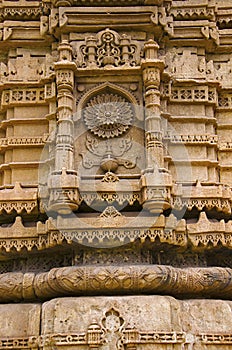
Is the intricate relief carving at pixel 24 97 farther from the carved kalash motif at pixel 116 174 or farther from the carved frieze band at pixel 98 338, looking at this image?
the carved frieze band at pixel 98 338

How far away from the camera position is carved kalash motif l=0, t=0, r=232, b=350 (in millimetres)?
9320

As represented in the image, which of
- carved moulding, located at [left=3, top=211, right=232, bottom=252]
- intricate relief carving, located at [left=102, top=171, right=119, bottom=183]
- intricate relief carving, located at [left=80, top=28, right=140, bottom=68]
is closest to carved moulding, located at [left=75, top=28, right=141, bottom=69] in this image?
intricate relief carving, located at [left=80, top=28, right=140, bottom=68]

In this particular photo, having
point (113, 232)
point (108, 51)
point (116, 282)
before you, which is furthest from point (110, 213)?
point (108, 51)

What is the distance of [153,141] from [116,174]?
3.00 ft

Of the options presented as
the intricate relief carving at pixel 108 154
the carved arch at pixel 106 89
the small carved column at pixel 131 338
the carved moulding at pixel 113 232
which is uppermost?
Answer: the carved arch at pixel 106 89

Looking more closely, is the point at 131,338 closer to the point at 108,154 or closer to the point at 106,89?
the point at 108,154

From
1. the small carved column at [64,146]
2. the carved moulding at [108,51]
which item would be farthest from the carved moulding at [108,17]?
the small carved column at [64,146]

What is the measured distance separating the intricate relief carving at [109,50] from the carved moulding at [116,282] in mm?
4214

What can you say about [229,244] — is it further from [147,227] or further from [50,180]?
[50,180]

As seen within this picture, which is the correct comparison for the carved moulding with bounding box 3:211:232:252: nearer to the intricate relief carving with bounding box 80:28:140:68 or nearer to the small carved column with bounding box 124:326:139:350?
the small carved column with bounding box 124:326:139:350

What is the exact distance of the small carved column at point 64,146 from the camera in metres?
9.78

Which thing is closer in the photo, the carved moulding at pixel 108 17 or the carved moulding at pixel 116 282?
the carved moulding at pixel 116 282

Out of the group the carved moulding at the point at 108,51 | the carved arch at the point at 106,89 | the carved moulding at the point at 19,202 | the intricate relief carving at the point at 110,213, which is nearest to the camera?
the intricate relief carving at the point at 110,213

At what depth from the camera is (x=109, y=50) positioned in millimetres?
11492
